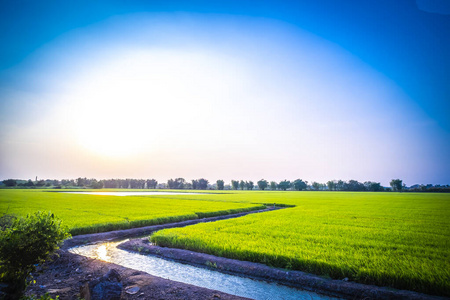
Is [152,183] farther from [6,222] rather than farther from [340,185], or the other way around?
[6,222]

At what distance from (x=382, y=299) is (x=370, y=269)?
96 centimetres

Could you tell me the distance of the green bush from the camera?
14.6ft

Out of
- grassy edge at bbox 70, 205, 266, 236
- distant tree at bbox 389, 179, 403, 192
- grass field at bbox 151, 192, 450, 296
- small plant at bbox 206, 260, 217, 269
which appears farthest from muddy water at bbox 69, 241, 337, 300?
distant tree at bbox 389, 179, 403, 192

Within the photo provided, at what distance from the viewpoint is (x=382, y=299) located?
5699 mm

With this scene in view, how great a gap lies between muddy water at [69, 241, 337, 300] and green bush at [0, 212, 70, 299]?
3710 mm

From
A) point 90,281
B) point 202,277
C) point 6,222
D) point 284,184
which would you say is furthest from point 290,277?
point 284,184

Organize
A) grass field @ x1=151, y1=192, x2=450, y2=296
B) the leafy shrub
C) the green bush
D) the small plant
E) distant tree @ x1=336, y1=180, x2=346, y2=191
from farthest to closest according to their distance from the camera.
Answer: distant tree @ x1=336, y1=180, x2=346, y2=191 < the small plant < grass field @ x1=151, y1=192, x2=450, y2=296 < the leafy shrub < the green bush

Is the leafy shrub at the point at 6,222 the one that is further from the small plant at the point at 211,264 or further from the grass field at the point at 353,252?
the grass field at the point at 353,252

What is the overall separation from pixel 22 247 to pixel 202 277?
4.89m

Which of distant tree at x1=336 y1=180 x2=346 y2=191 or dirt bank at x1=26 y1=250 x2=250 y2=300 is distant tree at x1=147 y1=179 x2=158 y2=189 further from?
dirt bank at x1=26 y1=250 x2=250 y2=300

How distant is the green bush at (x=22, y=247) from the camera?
4465 mm

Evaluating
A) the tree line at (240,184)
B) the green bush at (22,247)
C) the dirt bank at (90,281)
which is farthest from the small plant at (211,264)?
the tree line at (240,184)

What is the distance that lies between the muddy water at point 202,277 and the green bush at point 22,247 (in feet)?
12.2

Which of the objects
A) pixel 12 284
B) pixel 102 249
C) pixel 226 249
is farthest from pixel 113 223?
pixel 12 284
